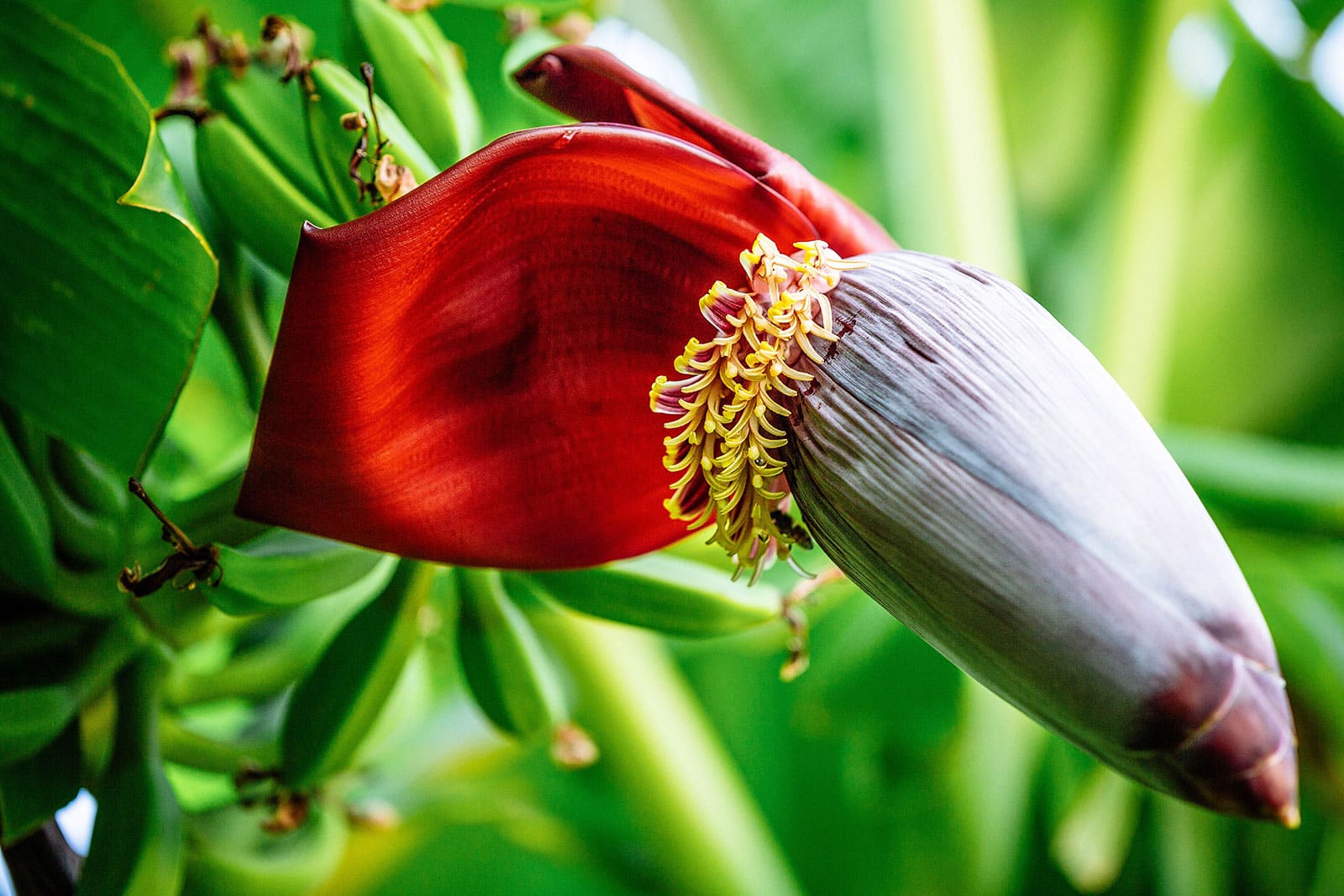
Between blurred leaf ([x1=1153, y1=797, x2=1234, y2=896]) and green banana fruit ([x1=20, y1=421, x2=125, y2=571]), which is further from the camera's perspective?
blurred leaf ([x1=1153, y1=797, x2=1234, y2=896])

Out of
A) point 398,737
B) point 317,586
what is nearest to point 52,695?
point 317,586

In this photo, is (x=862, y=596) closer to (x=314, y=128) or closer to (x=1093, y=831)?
(x=1093, y=831)

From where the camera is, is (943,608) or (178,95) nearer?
(943,608)

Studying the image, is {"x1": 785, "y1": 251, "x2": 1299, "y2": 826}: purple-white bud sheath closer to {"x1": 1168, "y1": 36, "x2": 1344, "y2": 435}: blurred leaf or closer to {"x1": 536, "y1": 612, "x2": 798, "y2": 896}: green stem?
{"x1": 536, "y1": 612, "x2": 798, "y2": 896}: green stem

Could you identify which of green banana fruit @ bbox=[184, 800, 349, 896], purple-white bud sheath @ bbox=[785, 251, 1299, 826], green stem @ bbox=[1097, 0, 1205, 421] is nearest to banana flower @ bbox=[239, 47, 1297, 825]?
purple-white bud sheath @ bbox=[785, 251, 1299, 826]

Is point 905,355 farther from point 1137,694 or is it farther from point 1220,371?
point 1220,371

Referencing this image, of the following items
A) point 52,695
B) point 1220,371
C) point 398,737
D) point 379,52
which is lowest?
point 398,737
